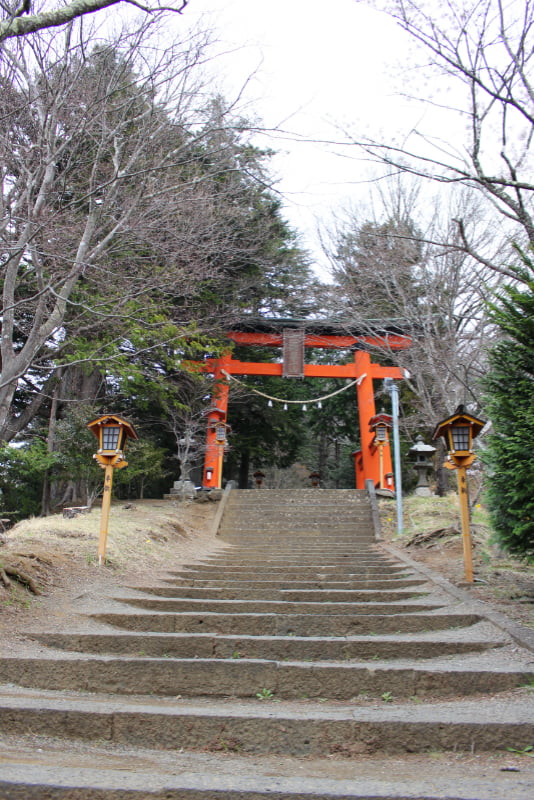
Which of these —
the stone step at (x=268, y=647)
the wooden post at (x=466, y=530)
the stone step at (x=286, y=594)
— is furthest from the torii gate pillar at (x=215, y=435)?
the stone step at (x=268, y=647)

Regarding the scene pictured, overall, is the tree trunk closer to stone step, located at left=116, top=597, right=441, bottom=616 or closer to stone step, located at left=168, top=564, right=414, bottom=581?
stone step, located at left=168, top=564, right=414, bottom=581

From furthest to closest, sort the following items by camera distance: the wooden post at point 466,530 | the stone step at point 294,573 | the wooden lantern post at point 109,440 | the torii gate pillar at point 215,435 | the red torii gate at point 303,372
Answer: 1. the red torii gate at point 303,372
2. the torii gate pillar at point 215,435
3. the wooden lantern post at point 109,440
4. the stone step at point 294,573
5. the wooden post at point 466,530

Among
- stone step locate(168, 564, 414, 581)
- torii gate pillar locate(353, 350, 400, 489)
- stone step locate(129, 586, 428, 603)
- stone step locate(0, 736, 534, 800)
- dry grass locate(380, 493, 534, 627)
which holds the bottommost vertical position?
stone step locate(0, 736, 534, 800)

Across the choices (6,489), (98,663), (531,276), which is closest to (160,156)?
(531,276)

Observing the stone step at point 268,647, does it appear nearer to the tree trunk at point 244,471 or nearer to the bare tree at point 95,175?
the bare tree at point 95,175

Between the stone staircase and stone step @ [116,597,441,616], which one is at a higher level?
stone step @ [116,597,441,616]

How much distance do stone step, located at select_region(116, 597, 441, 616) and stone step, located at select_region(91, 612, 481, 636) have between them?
38cm

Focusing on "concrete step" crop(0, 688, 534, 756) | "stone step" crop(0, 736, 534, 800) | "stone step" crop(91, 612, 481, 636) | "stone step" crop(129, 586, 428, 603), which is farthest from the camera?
"stone step" crop(129, 586, 428, 603)

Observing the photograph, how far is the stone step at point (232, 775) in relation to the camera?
2.32 metres

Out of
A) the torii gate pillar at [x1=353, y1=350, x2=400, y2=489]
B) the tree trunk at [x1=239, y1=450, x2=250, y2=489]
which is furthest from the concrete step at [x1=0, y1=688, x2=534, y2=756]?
the tree trunk at [x1=239, y1=450, x2=250, y2=489]

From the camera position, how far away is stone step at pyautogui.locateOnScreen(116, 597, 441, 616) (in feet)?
17.1

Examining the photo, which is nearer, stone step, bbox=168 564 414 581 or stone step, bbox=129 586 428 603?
stone step, bbox=129 586 428 603

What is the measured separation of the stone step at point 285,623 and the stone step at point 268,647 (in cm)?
56

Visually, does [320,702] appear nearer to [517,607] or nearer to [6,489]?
[517,607]
